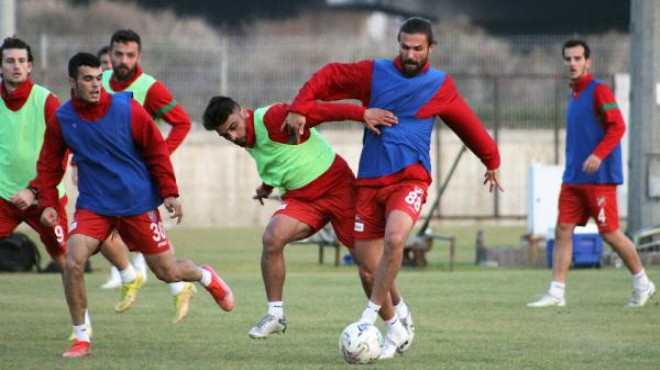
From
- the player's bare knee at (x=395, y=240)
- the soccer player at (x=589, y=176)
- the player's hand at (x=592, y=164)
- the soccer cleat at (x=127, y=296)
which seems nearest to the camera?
the player's bare knee at (x=395, y=240)

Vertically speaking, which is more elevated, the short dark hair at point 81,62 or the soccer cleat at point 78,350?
the short dark hair at point 81,62

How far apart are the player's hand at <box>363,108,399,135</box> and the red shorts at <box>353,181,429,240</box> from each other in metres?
0.40

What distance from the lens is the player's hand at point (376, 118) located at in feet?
32.7

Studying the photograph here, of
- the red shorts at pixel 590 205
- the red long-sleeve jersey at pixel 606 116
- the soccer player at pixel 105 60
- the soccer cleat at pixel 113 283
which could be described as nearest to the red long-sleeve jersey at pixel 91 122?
the red long-sleeve jersey at pixel 606 116

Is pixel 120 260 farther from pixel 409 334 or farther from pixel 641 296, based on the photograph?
pixel 641 296

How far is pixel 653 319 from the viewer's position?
495 inches

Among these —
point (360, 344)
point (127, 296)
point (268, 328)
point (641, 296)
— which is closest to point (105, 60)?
point (127, 296)

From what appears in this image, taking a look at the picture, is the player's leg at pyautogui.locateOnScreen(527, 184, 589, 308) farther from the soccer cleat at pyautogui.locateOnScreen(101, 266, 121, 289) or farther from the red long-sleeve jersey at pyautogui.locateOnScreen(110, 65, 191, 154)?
the soccer cleat at pyautogui.locateOnScreen(101, 266, 121, 289)

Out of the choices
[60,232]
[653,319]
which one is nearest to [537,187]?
[653,319]

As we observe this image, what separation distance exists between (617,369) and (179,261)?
3.20 m

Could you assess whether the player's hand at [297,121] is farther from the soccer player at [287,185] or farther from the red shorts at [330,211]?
the red shorts at [330,211]

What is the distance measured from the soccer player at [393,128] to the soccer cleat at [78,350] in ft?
6.13

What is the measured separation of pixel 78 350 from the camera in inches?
398

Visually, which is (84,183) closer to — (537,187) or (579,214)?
(579,214)
